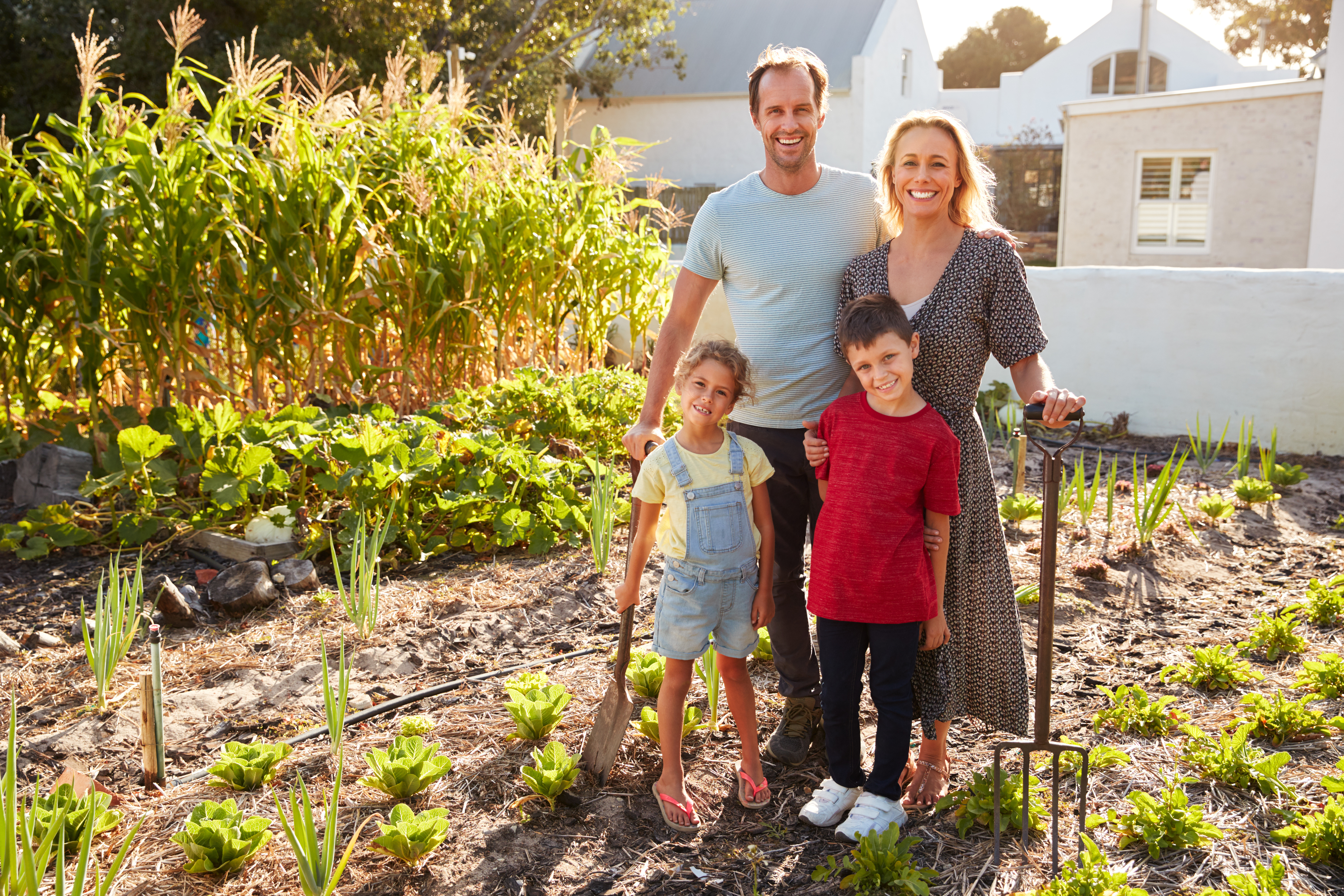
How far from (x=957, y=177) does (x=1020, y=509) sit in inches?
94.2

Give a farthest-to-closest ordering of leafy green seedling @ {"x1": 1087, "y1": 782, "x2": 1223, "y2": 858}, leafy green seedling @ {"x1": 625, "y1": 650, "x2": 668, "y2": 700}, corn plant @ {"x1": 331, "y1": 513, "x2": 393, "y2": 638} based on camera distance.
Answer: corn plant @ {"x1": 331, "y1": 513, "x2": 393, "y2": 638}, leafy green seedling @ {"x1": 625, "y1": 650, "x2": 668, "y2": 700}, leafy green seedling @ {"x1": 1087, "y1": 782, "x2": 1223, "y2": 858}

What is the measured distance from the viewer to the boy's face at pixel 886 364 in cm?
192

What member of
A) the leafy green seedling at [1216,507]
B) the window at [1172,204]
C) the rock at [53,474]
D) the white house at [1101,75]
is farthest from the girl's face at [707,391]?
the white house at [1101,75]

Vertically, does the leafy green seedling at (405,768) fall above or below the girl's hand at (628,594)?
below

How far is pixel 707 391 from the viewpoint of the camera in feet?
6.72

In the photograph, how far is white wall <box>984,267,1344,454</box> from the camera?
→ 557 cm

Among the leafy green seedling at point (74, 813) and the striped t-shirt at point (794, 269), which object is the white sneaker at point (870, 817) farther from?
the leafy green seedling at point (74, 813)

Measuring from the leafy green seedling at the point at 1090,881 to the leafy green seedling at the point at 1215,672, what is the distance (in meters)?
1.18

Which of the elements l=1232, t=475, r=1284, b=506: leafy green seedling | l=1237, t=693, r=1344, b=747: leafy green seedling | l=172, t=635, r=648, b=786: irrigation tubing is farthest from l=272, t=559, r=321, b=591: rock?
l=1232, t=475, r=1284, b=506: leafy green seedling

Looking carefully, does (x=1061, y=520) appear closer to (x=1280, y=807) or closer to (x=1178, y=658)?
(x=1178, y=658)

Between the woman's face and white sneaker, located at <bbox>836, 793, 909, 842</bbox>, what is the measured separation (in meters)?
1.25

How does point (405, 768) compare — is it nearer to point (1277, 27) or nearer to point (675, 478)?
point (675, 478)

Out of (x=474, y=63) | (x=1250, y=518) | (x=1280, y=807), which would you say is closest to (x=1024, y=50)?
(x=474, y=63)

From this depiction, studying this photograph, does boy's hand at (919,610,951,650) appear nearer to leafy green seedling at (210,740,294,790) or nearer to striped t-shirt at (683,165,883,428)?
striped t-shirt at (683,165,883,428)
